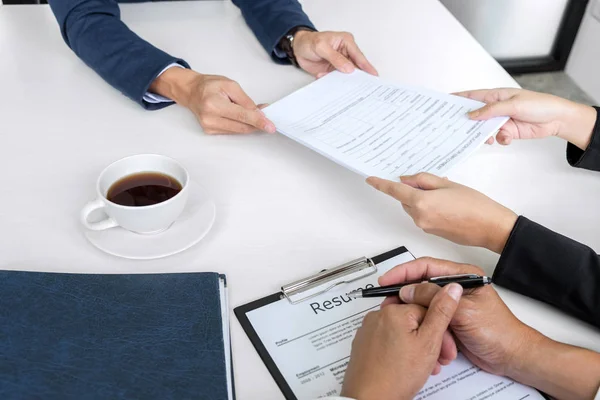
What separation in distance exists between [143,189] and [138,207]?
0.26 ft

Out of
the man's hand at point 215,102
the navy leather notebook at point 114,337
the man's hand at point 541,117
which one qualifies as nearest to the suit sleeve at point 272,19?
the man's hand at point 215,102

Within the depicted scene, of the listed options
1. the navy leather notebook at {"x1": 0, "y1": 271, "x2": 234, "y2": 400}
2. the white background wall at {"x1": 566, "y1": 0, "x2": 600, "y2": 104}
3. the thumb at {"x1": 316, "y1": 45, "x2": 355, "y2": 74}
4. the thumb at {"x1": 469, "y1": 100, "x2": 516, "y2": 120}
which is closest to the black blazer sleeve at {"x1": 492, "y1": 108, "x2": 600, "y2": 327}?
the thumb at {"x1": 469, "y1": 100, "x2": 516, "y2": 120}

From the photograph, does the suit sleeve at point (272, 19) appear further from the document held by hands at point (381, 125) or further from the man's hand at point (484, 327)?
the man's hand at point (484, 327)

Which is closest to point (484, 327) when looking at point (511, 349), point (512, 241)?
point (511, 349)

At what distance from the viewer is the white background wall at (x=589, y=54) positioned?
2.54 m

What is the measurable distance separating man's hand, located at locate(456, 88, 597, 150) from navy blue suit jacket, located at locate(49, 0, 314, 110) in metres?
0.48

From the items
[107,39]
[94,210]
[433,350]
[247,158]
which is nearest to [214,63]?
[107,39]

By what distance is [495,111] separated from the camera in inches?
38.5

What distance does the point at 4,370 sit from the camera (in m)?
0.63

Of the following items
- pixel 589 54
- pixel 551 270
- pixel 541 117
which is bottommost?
pixel 589 54

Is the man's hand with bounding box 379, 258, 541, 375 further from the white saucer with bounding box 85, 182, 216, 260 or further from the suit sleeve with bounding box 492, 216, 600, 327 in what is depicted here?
the white saucer with bounding box 85, 182, 216, 260

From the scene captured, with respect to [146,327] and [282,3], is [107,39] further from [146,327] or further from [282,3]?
[146,327]

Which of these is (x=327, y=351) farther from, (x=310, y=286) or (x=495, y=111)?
(x=495, y=111)

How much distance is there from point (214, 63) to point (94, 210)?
50cm
